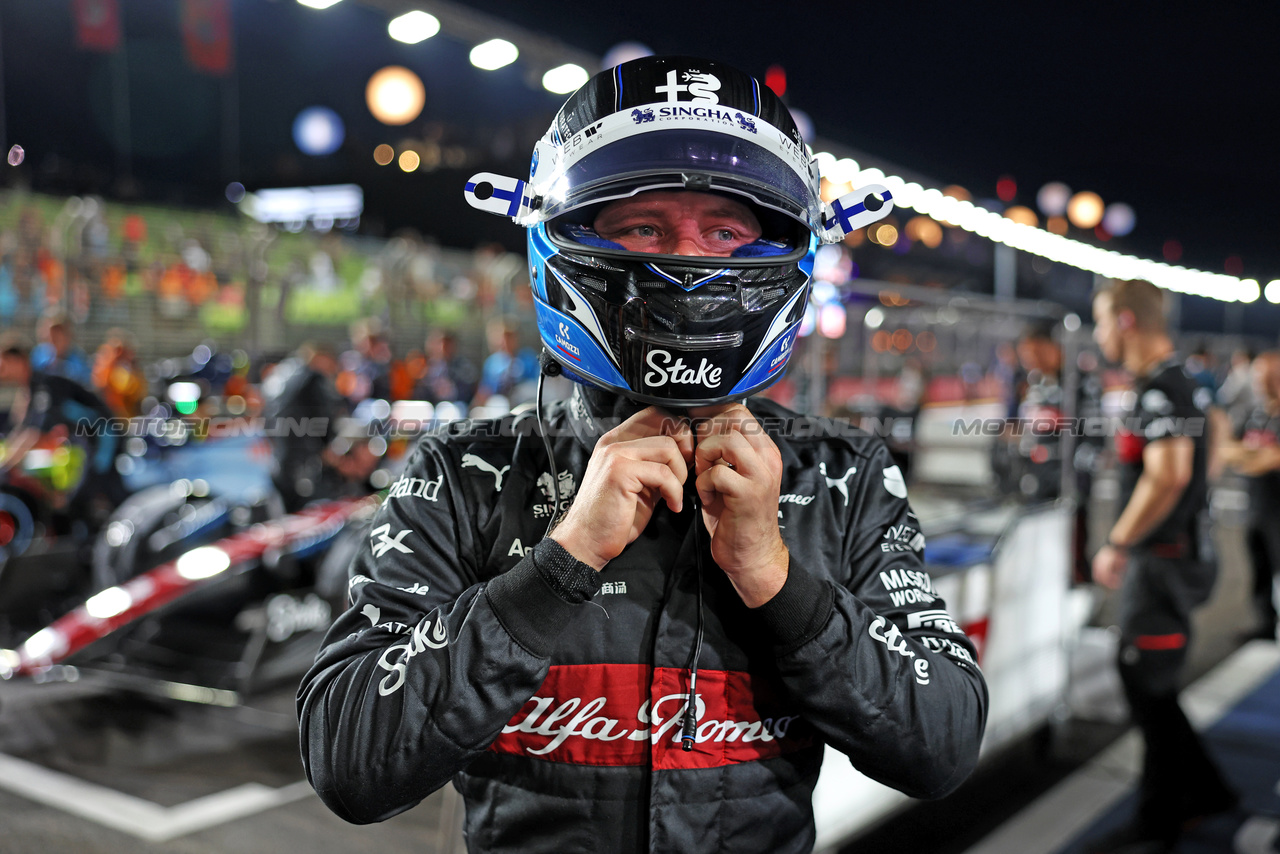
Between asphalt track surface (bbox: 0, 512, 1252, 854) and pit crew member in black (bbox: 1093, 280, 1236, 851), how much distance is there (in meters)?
0.56

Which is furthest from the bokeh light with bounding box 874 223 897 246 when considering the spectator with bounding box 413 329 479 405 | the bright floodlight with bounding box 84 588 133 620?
the bright floodlight with bounding box 84 588 133 620

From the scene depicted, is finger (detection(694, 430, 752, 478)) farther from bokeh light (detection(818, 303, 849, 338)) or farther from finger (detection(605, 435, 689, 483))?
bokeh light (detection(818, 303, 849, 338))

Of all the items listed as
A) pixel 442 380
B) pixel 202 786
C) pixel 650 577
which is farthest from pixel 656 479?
pixel 442 380

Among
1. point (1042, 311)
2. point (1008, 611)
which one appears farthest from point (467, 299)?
point (1008, 611)

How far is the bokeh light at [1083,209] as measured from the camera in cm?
1791

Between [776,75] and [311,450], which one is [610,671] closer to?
[311,450]

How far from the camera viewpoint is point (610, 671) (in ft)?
3.67

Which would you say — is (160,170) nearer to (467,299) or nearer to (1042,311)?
(467,299)

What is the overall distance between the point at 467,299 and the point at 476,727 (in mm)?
15002

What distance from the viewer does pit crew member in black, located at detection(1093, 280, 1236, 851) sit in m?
3.59

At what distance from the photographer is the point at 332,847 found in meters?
3.31

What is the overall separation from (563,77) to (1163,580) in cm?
362

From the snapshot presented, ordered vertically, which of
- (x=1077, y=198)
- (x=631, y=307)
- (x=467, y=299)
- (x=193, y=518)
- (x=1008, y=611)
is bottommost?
(x=1008, y=611)

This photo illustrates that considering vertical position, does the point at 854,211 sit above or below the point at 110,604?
above
